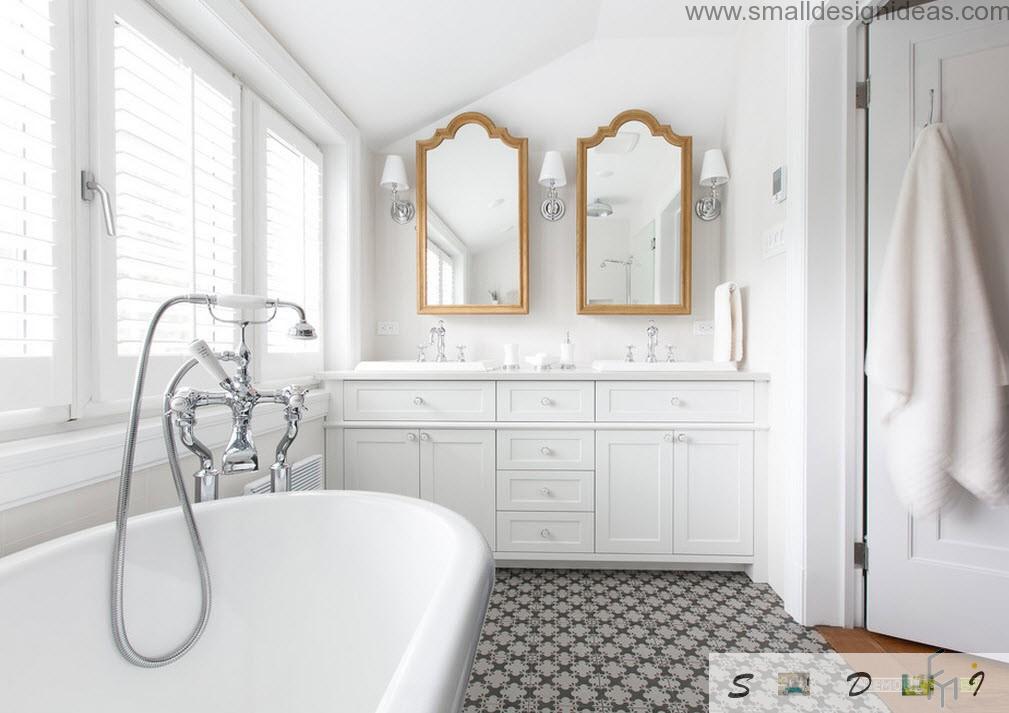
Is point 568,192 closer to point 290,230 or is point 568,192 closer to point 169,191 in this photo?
point 290,230

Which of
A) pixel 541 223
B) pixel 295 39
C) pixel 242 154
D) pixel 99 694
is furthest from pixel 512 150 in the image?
pixel 99 694

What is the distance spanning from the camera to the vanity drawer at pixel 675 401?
2064 mm

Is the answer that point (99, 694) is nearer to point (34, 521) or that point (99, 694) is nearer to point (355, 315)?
point (34, 521)

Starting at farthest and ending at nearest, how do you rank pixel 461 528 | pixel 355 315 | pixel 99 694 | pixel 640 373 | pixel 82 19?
1. pixel 355 315
2. pixel 640 373
3. pixel 82 19
4. pixel 461 528
5. pixel 99 694

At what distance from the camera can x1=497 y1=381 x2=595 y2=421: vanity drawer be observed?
6.89 ft

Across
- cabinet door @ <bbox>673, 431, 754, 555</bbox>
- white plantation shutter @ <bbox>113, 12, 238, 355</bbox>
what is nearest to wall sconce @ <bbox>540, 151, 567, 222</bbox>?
cabinet door @ <bbox>673, 431, 754, 555</bbox>

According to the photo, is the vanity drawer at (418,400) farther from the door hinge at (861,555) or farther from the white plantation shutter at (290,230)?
the door hinge at (861,555)

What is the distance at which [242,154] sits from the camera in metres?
1.78

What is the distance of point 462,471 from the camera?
2129 millimetres

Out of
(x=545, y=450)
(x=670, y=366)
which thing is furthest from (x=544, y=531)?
(x=670, y=366)

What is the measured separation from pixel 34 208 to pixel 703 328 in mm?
2514

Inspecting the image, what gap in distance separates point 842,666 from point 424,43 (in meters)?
2.66

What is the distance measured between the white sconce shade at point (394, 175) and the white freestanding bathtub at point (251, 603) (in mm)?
1800

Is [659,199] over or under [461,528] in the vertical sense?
over
